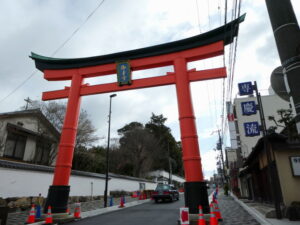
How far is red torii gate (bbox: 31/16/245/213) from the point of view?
8.80 metres

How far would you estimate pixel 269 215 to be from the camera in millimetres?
9141

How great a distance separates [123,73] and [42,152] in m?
16.3

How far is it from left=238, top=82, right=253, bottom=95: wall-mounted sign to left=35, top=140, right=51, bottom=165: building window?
19982 mm

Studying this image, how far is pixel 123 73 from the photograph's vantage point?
1153 cm

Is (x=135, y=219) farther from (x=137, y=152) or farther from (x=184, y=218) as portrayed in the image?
(x=137, y=152)

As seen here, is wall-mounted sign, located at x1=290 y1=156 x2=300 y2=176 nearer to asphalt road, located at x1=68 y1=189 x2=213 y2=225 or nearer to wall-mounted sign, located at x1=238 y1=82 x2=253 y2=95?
wall-mounted sign, located at x1=238 y1=82 x2=253 y2=95

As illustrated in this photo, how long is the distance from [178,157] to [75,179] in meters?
44.8

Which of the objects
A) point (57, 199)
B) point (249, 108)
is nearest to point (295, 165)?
point (249, 108)

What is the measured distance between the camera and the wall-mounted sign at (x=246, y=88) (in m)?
10.3

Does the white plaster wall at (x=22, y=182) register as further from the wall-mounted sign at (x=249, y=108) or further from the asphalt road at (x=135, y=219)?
the wall-mounted sign at (x=249, y=108)

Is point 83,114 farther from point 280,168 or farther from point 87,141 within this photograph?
point 280,168

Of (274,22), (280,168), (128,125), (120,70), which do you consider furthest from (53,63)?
(128,125)

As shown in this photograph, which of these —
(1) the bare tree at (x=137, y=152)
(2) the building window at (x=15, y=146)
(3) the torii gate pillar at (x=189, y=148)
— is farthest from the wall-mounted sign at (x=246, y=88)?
(1) the bare tree at (x=137, y=152)

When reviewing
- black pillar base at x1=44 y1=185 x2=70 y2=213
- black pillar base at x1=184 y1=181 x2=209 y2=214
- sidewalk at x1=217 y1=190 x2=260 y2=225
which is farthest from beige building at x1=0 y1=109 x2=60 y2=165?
sidewalk at x1=217 y1=190 x2=260 y2=225
